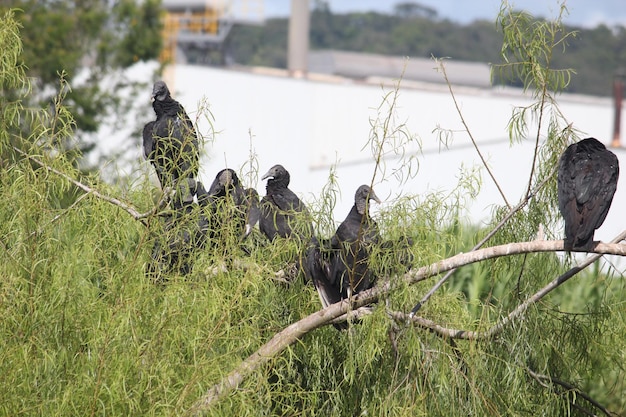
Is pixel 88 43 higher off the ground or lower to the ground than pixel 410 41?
higher

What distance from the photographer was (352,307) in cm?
371

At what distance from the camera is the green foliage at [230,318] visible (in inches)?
136

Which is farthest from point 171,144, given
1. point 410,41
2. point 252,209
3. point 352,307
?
point 410,41

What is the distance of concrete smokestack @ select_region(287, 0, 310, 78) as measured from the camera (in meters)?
17.7

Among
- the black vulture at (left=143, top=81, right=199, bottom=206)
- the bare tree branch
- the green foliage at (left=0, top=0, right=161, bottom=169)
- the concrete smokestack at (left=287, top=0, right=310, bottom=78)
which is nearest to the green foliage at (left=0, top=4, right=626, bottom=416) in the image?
the bare tree branch

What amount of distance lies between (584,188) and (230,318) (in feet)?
4.86

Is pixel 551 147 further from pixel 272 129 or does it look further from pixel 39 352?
pixel 272 129

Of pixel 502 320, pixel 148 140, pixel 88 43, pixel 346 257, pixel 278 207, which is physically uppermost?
pixel 148 140

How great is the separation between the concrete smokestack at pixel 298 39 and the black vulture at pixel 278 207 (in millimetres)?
13476

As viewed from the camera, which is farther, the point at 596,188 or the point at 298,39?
the point at 298,39

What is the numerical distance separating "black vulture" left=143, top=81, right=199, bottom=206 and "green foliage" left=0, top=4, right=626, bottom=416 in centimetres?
16

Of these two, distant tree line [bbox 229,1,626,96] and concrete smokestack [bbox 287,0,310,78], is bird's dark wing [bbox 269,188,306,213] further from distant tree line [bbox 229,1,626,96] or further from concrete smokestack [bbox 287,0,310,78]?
distant tree line [bbox 229,1,626,96]

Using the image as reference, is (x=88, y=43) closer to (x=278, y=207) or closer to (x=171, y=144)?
(x=278, y=207)

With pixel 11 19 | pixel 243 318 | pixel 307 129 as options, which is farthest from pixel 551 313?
pixel 307 129
